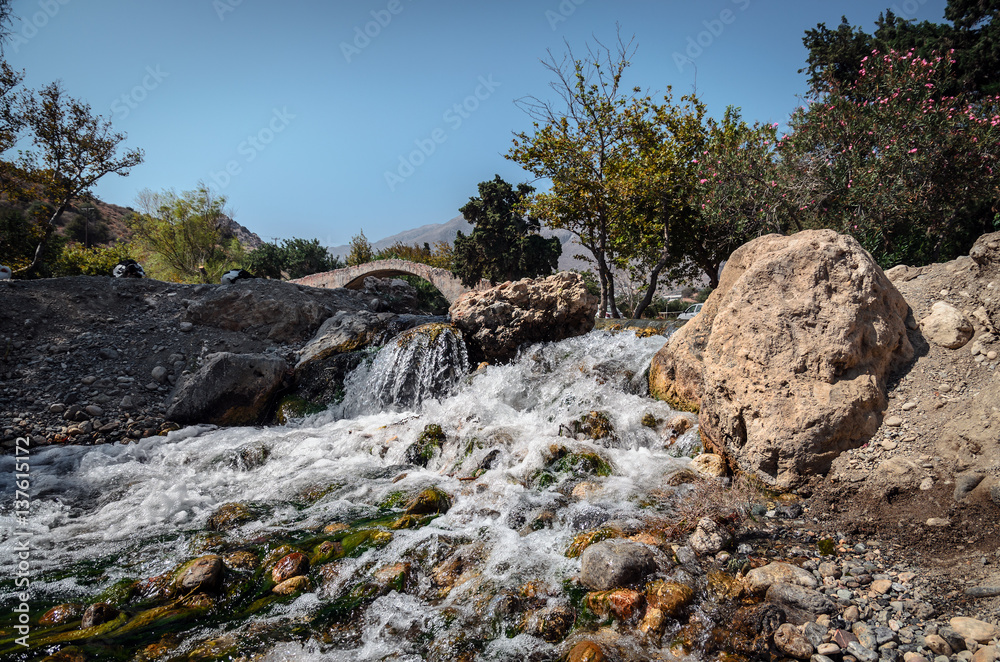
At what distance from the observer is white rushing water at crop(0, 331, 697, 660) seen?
348 cm

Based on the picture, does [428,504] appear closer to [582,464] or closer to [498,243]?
[582,464]

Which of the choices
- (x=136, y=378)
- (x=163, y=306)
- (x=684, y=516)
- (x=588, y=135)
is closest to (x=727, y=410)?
(x=684, y=516)

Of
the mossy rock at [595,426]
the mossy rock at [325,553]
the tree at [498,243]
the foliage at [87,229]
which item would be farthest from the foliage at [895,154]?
the foliage at [87,229]

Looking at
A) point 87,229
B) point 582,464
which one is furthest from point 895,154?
point 87,229

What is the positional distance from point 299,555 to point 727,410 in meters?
4.55

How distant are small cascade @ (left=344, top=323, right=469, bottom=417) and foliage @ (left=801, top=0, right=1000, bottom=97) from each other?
18.4 m

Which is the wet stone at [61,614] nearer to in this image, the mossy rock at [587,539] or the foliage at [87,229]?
the mossy rock at [587,539]

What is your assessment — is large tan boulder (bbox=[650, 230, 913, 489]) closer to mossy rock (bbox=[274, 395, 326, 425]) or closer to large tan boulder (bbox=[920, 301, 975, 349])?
large tan boulder (bbox=[920, 301, 975, 349])

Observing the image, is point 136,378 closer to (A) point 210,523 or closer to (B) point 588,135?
(A) point 210,523

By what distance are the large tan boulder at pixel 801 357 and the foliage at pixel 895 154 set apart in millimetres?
10009

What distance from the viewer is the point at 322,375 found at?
35.6 ft

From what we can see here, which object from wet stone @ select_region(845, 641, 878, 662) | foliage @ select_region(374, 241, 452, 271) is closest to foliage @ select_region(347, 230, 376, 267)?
foliage @ select_region(374, 241, 452, 271)

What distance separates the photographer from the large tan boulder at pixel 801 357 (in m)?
4.12

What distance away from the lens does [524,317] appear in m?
10.4
